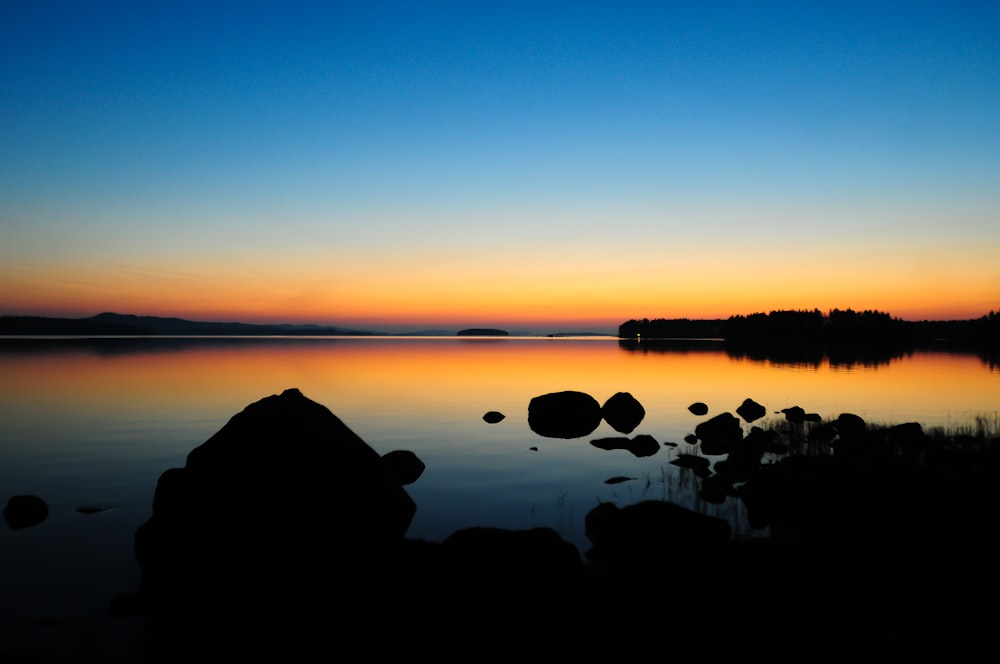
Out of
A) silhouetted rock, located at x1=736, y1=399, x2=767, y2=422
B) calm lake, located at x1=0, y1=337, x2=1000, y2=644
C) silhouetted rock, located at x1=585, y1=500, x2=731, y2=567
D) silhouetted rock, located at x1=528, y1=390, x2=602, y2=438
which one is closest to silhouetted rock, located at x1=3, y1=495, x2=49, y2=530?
calm lake, located at x1=0, y1=337, x2=1000, y2=644

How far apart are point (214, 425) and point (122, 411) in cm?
878

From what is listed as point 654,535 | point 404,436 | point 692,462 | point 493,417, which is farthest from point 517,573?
point 493,417

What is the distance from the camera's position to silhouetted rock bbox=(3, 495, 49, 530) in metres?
14.4

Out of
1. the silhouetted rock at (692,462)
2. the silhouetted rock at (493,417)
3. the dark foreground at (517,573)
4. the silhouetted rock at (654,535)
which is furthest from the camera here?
the silhouetted rock at (493,417)

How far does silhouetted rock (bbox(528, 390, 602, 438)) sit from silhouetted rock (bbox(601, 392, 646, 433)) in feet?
3.03

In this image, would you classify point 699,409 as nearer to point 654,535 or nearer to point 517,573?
point 654,535

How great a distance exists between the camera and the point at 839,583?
30.8 feet

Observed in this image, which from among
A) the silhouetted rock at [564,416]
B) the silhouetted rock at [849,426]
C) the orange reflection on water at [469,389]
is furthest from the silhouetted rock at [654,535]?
the orange reflection on water at [469,389]

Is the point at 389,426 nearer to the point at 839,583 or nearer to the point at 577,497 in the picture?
the point at 577,497

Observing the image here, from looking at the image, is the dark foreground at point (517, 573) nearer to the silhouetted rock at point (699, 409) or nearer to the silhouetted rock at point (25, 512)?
the silhouetted rock at point (25, 512)

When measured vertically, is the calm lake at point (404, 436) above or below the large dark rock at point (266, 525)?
below

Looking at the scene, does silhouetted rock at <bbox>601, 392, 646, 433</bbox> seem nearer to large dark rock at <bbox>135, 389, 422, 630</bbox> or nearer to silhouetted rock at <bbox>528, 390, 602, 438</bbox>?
silhouetted rock at <bbox>528, 390, 602, 438</bbox>

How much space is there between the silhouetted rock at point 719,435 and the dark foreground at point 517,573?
8.61 meters

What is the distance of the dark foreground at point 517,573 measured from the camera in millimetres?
7996
